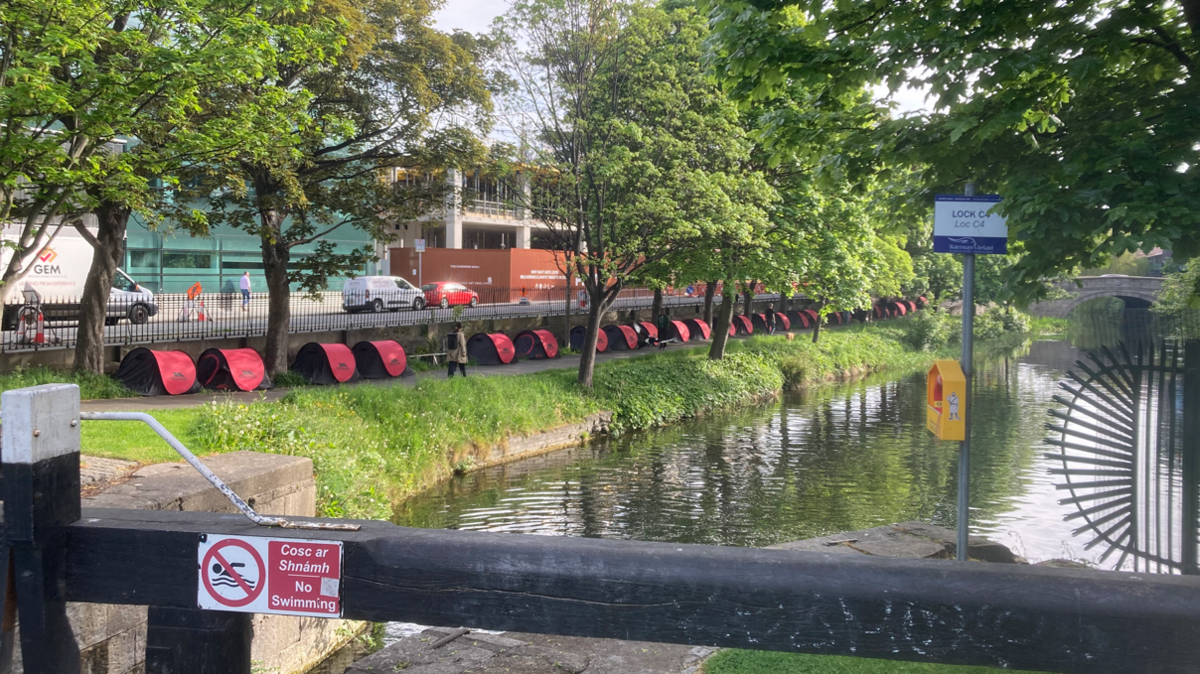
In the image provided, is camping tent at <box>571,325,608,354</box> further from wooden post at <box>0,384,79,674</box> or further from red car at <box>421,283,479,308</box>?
wooden post at <box>0,384,79,674</box>

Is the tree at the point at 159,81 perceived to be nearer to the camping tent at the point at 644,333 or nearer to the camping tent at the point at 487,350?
the camping tent at the point at 487,350

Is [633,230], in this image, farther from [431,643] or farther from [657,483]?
[431,643]

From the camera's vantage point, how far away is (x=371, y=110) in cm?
1786

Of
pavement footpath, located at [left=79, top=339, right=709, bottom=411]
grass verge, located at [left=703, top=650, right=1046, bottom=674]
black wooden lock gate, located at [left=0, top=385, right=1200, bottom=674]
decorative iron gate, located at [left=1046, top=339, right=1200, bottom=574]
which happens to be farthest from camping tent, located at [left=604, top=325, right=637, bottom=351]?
black wooden lock gate, located at [left=0, top=385, right=1200, bottom=674]

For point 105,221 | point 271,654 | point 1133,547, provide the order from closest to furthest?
point 1133,547 → point 271,654 → point 105,221

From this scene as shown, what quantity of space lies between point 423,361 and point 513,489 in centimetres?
889

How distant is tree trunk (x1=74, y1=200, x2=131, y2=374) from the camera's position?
1583 centimetres

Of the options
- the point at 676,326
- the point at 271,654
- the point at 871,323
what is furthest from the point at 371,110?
the point at 871,323

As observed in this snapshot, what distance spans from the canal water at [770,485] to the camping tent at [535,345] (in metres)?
5.49

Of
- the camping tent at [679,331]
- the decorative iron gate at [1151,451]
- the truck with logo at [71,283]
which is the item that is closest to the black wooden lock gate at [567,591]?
the decorative iron gate at [1151,451]

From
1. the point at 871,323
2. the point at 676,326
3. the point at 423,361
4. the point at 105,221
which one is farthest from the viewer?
the point at 871,323

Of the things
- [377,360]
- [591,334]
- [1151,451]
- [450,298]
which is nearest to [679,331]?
[450,298]

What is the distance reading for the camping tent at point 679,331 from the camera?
111 feet

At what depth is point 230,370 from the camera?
17.4 meters
